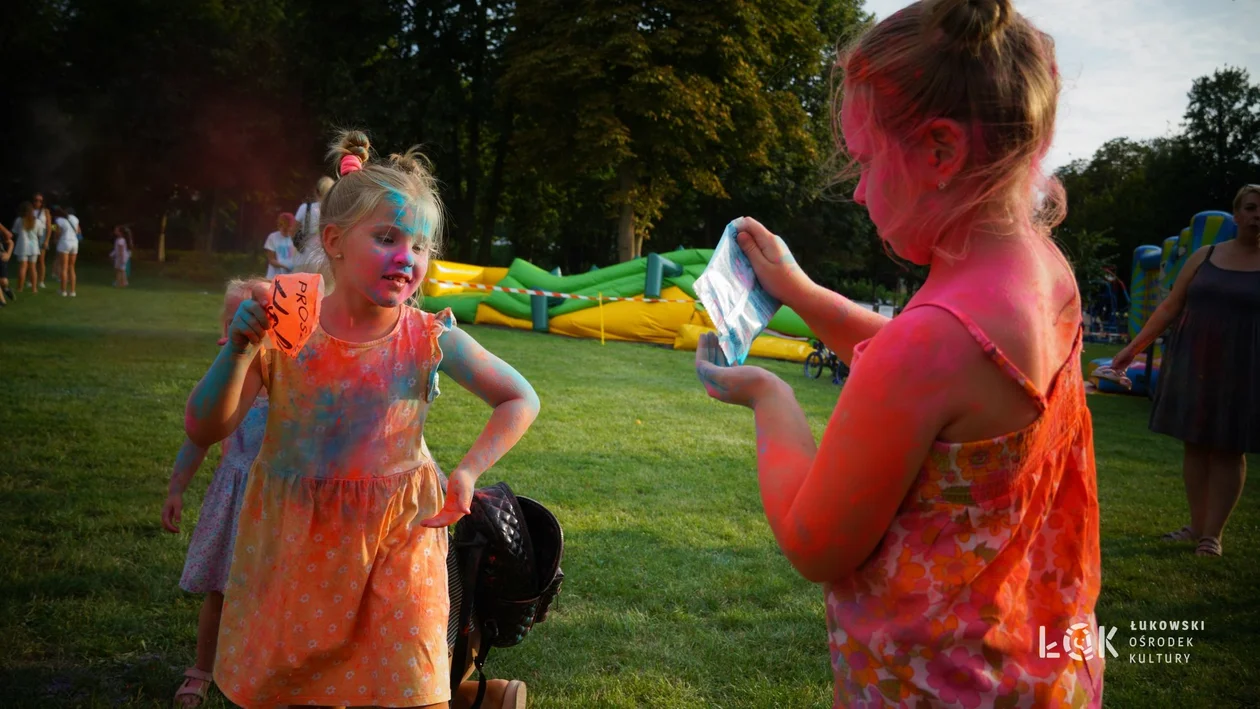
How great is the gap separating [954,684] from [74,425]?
8065 mm

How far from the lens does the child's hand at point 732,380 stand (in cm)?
165

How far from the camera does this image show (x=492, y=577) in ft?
10.4

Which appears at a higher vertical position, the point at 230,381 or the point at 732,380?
the point at 732,380

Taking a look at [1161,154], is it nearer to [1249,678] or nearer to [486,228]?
[486,228]

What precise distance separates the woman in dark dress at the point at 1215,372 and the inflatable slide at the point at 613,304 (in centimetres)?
1112

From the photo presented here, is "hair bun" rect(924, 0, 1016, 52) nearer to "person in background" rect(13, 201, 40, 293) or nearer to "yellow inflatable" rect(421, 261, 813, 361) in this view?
"yellow inflatable" rect(421, 261, 813, 361)

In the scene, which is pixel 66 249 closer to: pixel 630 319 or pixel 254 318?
pixel 630 319

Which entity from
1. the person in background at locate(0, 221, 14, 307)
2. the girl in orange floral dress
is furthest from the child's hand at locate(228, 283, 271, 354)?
the person in background at locate(0, 221, 14, 307)

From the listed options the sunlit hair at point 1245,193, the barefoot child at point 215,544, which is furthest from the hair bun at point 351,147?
the sunlit hair at point 1245,193

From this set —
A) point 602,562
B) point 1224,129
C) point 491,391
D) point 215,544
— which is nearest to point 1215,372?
point 602,562

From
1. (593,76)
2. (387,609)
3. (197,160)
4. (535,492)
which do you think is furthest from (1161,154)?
(387,609)

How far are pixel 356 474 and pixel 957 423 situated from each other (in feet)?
5.65

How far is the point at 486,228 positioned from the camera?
33719mm

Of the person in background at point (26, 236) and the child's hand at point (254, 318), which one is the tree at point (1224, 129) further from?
the child's hand at point (254, 318)
